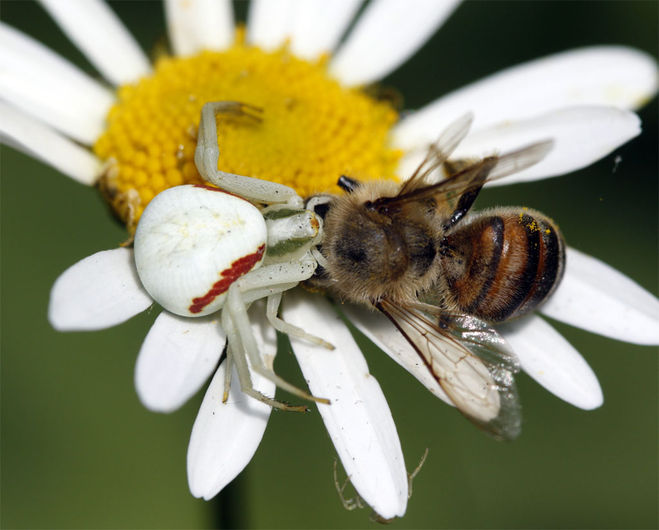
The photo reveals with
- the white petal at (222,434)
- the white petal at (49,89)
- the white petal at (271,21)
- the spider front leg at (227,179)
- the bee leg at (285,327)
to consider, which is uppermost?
the white petal at (271,21)

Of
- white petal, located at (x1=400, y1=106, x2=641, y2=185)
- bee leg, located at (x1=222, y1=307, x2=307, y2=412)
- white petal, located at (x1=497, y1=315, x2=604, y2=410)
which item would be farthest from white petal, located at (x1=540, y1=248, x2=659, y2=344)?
bee leg, located at (x1=222, y1=307, x2=307, y2=412)

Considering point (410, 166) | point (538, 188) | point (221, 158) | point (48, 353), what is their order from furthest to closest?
point (538, 188)
point (48, 353)
point (410, 166)
point (221, 158)

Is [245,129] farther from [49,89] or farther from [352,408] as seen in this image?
[352,408]

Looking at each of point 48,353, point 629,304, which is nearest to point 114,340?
point 48,353

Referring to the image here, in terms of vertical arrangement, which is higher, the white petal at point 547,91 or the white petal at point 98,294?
the white petal at point 547,91

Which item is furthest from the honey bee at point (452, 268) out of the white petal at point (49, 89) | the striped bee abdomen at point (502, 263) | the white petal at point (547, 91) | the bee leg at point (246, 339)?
the white petal at point (49, 89)

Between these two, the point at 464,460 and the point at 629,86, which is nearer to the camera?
the point at 629,86

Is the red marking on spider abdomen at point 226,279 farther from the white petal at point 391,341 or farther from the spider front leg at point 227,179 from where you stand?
the white petal at point 391,341

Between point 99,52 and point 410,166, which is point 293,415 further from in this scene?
point 99,52
